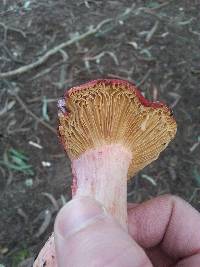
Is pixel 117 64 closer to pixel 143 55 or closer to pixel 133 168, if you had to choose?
pixel 143 55

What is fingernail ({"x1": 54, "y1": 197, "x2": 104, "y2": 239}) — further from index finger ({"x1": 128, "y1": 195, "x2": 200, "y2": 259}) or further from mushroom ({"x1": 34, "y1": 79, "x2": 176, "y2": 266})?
index finger ({"x1": 128, "y1": 195, "x2": 200, "y2": 259})

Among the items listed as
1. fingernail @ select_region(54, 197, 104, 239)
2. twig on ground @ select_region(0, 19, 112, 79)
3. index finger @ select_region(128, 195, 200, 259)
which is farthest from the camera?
twig on ground @ select_region(0, 19, 112, 79)

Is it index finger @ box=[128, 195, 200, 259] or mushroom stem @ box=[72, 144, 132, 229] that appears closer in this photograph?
mushroom stem @ box=[72, 144, 132, 229]

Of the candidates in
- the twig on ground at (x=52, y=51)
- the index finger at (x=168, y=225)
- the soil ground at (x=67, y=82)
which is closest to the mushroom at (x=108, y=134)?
the index finger at (x=168, y=225)

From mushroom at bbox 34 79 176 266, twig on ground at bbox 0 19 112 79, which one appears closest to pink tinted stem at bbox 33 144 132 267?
mushroom at bbox 34 79 176 266

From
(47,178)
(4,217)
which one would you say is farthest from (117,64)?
(4,217)

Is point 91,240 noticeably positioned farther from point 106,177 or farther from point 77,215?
point 106,177

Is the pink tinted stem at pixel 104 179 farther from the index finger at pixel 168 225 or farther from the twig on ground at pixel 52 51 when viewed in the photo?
the twig on ground at pixel 52 51
